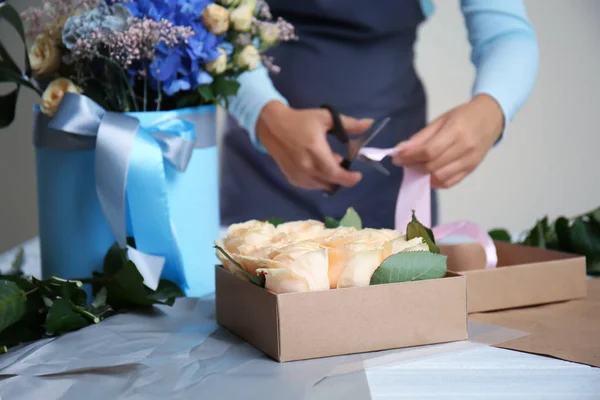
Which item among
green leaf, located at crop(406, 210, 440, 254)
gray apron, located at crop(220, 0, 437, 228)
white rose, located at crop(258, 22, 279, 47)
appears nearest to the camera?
green leaf, located at crop(406, 210, 440, 254)

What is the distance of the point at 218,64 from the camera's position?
2.58 feet

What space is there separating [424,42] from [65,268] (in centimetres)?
183

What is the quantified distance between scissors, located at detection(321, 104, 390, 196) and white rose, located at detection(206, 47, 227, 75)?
0.20 meters

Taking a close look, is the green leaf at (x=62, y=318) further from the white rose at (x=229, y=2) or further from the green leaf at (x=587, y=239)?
the green leaf at (x=587, y=239)

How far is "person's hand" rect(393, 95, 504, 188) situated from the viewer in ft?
3.18

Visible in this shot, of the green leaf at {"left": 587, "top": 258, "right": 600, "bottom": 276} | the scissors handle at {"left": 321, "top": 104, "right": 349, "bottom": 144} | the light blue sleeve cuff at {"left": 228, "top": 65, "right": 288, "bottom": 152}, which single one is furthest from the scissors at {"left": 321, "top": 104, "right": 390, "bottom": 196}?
the green leaf at {"left": 587, "top": 258, "right": 600, "bottom": 276}

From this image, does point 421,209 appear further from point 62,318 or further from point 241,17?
point 62,318

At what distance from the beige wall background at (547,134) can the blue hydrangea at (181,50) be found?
1.73m

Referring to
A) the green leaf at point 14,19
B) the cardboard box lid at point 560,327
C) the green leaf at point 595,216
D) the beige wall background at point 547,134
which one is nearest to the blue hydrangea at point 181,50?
the green leaf at point 14,19

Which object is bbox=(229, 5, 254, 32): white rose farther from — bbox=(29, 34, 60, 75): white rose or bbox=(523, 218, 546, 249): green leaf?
bbox=(523, 218, 546, 249): green leaf

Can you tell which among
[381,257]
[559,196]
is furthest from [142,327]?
[559,196]

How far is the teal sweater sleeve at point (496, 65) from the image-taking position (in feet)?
3.96

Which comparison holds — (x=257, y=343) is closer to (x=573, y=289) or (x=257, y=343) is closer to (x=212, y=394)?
(x=212, y=394)

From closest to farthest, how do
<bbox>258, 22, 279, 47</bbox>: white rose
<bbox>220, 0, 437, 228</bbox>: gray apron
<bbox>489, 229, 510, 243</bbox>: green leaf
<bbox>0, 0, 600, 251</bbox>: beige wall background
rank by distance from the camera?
<bbox>258, 22, 279, 47</bbox>: white rose
<bbox>489, 229, 510, 243</bbox>: green leaf
<bbox>220, 0, 437, 228</bbox>: gray apron
<bbox>0, 0, 600, 251</bbox>: beige wall background
